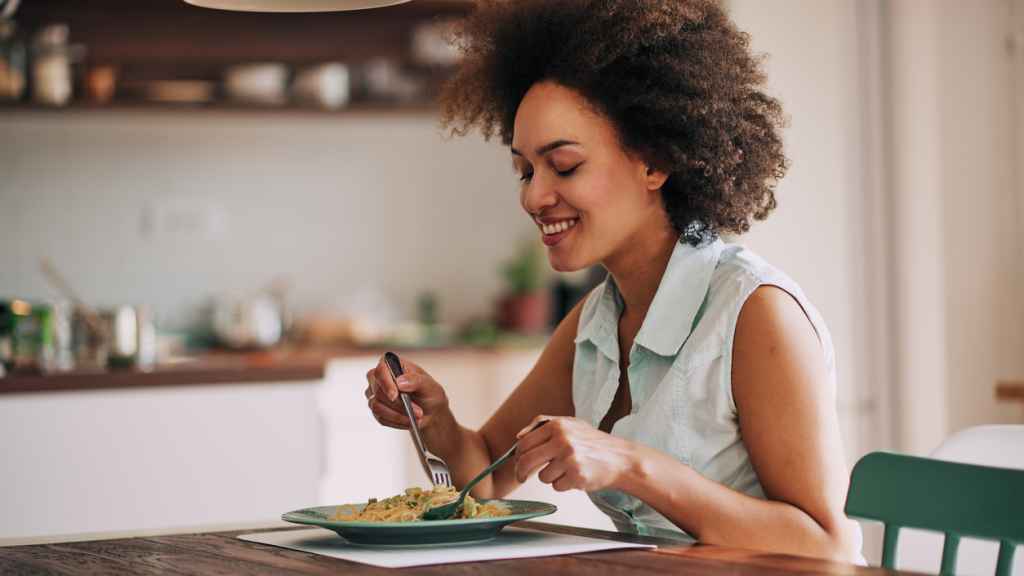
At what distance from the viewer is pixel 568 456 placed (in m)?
1.38

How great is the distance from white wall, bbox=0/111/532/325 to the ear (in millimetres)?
3274

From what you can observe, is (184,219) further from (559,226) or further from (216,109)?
(559,226)

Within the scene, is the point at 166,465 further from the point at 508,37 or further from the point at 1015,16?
the point at 1015,16

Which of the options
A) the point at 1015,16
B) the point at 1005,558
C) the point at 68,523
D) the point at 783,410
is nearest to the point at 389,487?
the point at 68,523

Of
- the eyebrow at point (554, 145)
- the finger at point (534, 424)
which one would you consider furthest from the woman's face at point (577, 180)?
the finger at point (534, 424)

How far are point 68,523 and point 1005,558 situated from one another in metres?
2.77

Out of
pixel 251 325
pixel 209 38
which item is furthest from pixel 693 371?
pixel 209 38

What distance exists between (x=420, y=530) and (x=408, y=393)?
50 centimetres

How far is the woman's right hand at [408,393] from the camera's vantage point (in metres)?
1.81

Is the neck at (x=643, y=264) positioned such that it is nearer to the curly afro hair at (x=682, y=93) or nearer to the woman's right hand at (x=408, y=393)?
the curly afro hair at (x=682, y=93)

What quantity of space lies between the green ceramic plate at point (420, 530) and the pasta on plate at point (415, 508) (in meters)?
0.02

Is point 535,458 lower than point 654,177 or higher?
lower

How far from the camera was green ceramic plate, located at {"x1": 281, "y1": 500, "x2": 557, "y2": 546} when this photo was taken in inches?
54.2

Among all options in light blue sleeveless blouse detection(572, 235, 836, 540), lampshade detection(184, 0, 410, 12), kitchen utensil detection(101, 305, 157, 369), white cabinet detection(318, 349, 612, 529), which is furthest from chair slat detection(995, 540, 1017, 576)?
white cabinet detection(318, 349, 612, 529)
